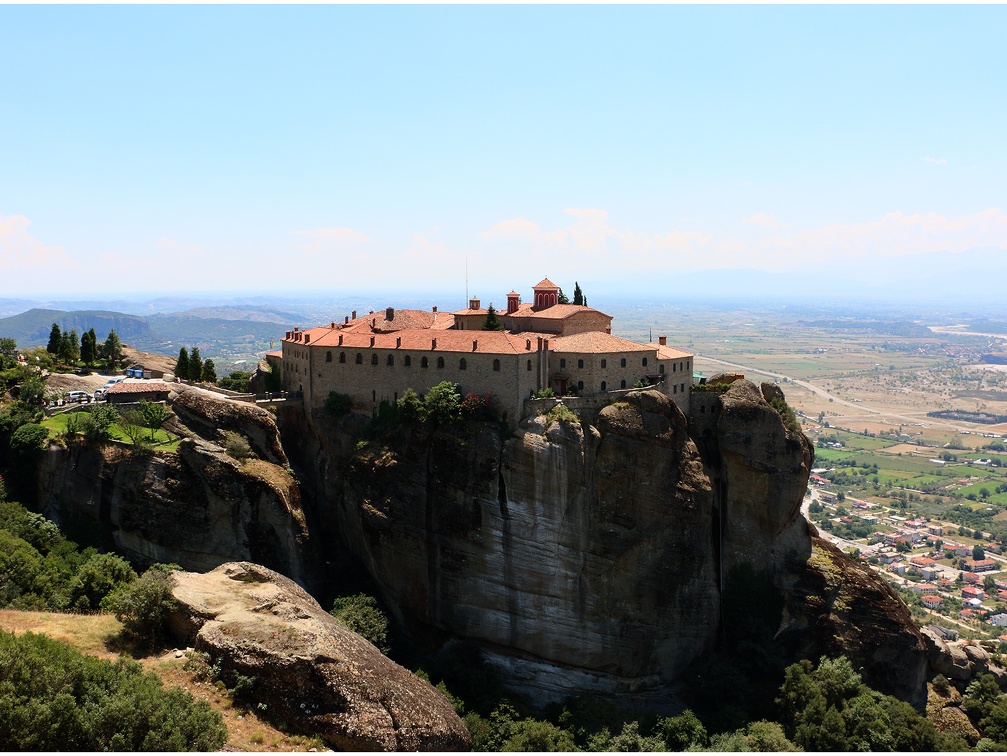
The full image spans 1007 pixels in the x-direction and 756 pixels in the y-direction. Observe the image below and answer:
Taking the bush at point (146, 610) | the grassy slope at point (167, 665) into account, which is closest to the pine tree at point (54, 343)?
the grassy slope at point (167, 665)

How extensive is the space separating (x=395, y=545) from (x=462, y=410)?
31.4ft

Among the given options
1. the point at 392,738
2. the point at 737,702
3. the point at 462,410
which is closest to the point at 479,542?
the point at 462,410

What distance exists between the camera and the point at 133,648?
24312mm

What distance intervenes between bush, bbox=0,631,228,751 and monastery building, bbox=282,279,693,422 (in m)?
30.0

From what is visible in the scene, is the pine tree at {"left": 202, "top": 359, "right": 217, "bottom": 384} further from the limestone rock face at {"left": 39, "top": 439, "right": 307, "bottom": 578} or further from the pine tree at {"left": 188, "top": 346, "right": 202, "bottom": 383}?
the limestone rock face at {"left": 39, "top": 439, "right": 307, "bottom": 578}

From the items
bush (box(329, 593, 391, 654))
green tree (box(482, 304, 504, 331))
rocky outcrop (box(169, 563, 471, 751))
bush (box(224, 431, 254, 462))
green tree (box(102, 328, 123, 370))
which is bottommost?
bush (box(329, 593, 391, 654))

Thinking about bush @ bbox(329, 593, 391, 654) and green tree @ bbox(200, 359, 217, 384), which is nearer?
bush @ bbox(329, 593, 391, 654)

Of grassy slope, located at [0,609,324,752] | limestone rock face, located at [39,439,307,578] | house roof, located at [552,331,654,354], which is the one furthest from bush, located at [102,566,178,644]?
house roof, located at [552,331,654,354]

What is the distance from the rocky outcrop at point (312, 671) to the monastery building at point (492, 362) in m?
23.5

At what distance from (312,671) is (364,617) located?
2350 cm

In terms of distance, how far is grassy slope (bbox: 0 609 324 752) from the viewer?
69.3ft

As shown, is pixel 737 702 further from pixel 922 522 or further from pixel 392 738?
pixel 922 522

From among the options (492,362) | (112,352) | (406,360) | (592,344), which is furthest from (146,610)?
(112,352)

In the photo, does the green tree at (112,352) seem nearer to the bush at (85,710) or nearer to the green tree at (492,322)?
the green tree at (492,322)
